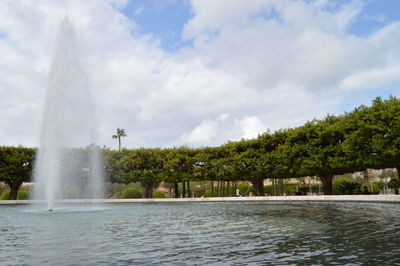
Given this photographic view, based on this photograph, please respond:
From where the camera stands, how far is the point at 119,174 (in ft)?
160

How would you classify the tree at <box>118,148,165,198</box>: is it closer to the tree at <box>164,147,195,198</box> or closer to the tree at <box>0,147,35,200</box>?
the tree at <box>164,147,195,198</box>

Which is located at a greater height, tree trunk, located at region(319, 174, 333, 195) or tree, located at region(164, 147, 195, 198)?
tree, located at region(164, 147, 195, 198)

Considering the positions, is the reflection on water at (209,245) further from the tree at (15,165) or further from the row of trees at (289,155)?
the tree at (15,165)

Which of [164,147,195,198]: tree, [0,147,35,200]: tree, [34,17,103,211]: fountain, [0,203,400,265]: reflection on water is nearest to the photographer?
[0,203,400,265]: reflection on water

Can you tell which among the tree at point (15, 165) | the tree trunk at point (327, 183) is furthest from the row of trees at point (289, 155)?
the tree at point (15, 165)

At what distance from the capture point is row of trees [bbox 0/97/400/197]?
3091 cm

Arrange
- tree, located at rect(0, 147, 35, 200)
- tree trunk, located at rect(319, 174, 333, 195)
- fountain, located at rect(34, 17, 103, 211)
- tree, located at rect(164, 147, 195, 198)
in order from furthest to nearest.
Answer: tree, located at rect(164, 147, 195, 198) → tree, located at rect(0, 147, 35, 200) → tree trunk, located at rect(319, 174, 333, 195) → fountain, located at rect(34, 17, 103, 211)

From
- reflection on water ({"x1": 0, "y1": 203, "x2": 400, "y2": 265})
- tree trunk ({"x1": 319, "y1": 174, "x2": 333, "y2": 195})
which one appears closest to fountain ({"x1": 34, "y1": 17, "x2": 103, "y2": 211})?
reflection on water ({"x1": 0, "y1": 203, "x2": 400, "y2": 265})

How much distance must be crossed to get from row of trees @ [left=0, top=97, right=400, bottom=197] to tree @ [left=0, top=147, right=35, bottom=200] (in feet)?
2.12

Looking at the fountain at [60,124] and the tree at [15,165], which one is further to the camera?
the tree at [15,165]

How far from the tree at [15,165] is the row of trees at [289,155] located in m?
0.65

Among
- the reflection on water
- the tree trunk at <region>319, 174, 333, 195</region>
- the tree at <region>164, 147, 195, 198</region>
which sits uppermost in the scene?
the tree at <region>164, 147, 195, 198</region>

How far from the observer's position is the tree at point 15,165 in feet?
148

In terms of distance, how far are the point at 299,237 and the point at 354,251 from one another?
2472mm
